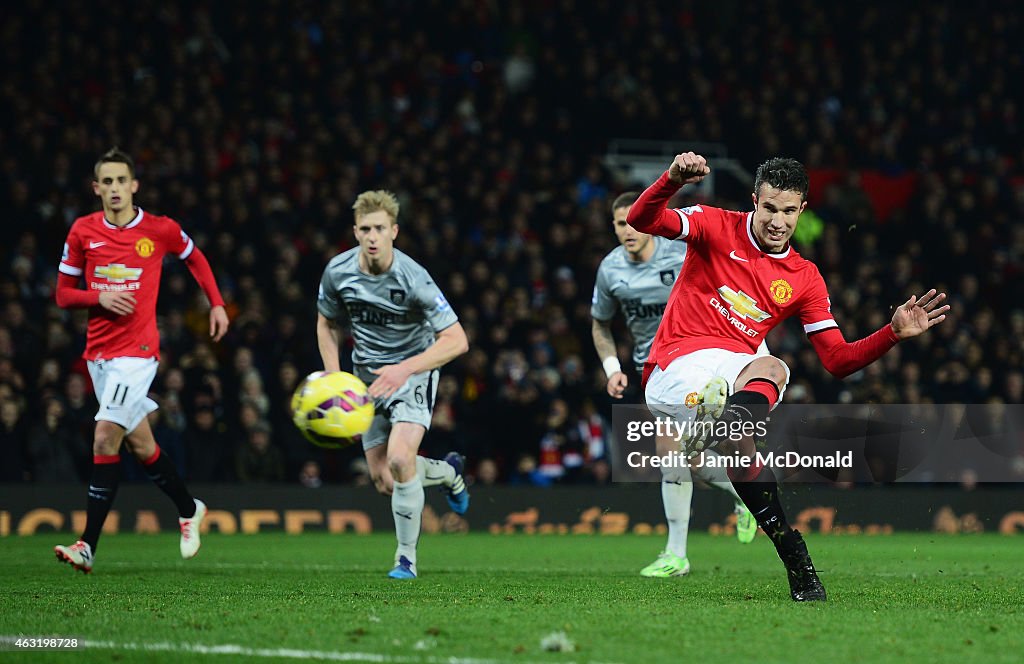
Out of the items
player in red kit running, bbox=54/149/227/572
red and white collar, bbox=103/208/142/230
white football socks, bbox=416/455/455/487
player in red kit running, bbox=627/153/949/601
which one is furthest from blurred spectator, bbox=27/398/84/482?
player in red kit running, bbox=627/153/949/601

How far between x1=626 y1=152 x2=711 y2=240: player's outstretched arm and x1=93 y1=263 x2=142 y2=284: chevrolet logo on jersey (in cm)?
415

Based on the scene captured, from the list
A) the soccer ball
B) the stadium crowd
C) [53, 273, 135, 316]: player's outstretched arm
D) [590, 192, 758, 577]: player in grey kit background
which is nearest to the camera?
the soccer ball

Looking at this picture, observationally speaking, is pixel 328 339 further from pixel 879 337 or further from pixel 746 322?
pixel 879 337

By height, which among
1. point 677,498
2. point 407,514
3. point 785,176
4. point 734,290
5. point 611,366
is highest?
point 785,176

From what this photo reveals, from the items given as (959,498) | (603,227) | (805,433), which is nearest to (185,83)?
(603,227)

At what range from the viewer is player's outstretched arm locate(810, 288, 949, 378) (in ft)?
22.2

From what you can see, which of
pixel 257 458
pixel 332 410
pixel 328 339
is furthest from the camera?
pixel 257 458

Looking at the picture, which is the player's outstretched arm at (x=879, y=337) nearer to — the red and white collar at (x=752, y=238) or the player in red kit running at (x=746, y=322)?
the player in red kit running at (x=746, y=322)

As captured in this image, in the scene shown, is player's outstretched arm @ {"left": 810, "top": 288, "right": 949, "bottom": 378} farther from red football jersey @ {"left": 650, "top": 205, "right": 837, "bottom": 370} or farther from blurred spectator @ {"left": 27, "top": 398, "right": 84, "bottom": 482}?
blurred spectator @ {"left": 27, "top": 398, "right": 84, "bottom": 482}

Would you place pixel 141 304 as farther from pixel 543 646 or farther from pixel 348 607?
pixel 543 646

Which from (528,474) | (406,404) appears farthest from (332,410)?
(528,474)

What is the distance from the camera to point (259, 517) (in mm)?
14648

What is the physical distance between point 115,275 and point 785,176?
4811mm

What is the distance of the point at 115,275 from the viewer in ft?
31.0
